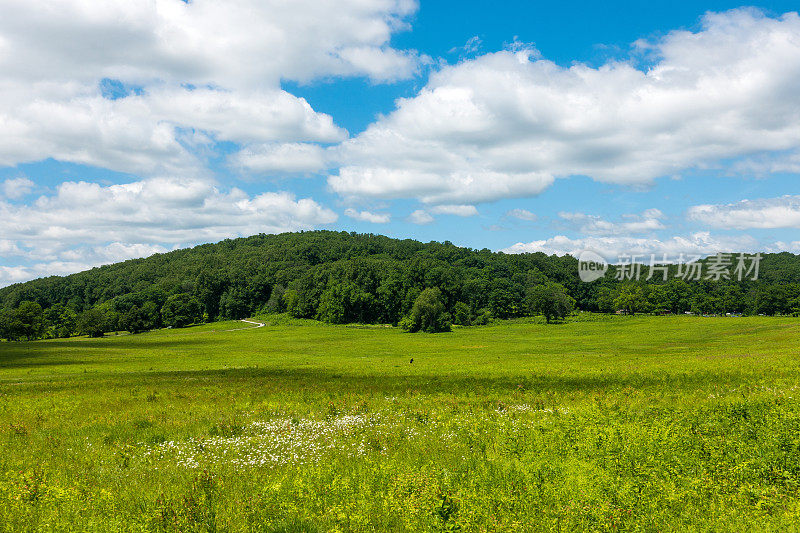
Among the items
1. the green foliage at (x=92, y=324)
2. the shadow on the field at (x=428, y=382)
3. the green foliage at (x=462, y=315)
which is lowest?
the green foliage at (x=92, y=324)

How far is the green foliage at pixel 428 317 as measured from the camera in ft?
410

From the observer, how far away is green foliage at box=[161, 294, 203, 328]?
Answer: 180 meters

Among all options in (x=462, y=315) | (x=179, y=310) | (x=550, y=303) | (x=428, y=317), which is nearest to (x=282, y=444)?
(x=428, y=317)

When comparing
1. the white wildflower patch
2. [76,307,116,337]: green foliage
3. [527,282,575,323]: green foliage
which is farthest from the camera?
[76,307,116,337]: green foliage

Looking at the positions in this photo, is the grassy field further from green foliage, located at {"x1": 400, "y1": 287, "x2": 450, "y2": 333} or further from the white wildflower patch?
green foliage, located at {"x1": 400, "y1": 287, "x2": 450, "y2": 333}

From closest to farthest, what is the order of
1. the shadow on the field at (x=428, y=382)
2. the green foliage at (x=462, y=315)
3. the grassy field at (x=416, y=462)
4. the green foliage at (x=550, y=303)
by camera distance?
the grassy field at (x=416, y=462)
the shadow on the field at (x=428, y=382)
the green foliage at (x=550, y=303)
the green foliage at (x=462, y=315)

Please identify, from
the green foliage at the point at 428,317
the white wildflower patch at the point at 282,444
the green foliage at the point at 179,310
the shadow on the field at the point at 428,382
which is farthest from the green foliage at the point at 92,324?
the white wildflower patch at the point at 282,444

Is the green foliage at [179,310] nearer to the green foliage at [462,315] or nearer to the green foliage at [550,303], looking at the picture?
the green foliage at [462,315]

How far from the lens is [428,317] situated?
125500mm

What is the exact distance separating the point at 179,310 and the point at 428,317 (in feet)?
379

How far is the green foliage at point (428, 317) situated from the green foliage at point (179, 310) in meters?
107

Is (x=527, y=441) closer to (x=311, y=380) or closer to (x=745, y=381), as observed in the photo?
(x=745, y=381)

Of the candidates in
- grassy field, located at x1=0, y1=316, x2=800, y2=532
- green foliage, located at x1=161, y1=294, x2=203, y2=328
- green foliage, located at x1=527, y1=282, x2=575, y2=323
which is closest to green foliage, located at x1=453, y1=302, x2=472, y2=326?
green foliage, located at x1=527, y1=282, x2=575, y2=323

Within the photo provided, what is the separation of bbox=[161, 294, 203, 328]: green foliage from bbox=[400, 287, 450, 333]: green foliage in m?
107
